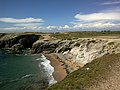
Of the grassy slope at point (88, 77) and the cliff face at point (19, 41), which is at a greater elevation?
the grassy slope at point (88, 77)

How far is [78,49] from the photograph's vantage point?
247 ft

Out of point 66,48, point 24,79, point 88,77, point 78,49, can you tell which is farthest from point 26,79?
point 66,48

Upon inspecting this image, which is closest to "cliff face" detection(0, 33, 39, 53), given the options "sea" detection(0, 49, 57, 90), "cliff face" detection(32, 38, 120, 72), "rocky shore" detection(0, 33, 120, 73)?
"rocky shore" detection(0, 33, 120, 73)

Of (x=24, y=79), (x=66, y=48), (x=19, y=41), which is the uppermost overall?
(x=19, y=41)

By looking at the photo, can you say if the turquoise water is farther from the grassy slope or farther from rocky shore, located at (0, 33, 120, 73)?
the grassy slope

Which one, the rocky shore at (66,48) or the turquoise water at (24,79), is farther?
the rocky shore at (66,48)

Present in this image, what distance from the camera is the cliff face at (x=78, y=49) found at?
60950mm

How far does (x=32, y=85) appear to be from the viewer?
42.4 meters

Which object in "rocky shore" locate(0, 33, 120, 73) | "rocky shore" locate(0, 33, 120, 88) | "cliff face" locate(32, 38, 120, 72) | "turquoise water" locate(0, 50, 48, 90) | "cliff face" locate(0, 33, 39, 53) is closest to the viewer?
"turquoise water" locate(0, 50, 48, 90)

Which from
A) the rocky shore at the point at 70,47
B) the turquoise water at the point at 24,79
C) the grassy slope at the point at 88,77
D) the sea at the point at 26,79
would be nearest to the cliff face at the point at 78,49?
the rocky shore at the point at 70,47

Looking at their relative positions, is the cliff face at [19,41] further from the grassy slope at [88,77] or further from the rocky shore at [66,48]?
the grassy slope at [88,77]

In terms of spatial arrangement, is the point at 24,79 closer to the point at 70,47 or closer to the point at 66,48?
the point at 70,47

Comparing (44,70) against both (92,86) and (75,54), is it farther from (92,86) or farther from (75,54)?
(92,86)

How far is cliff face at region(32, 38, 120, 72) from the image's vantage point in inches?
2400
